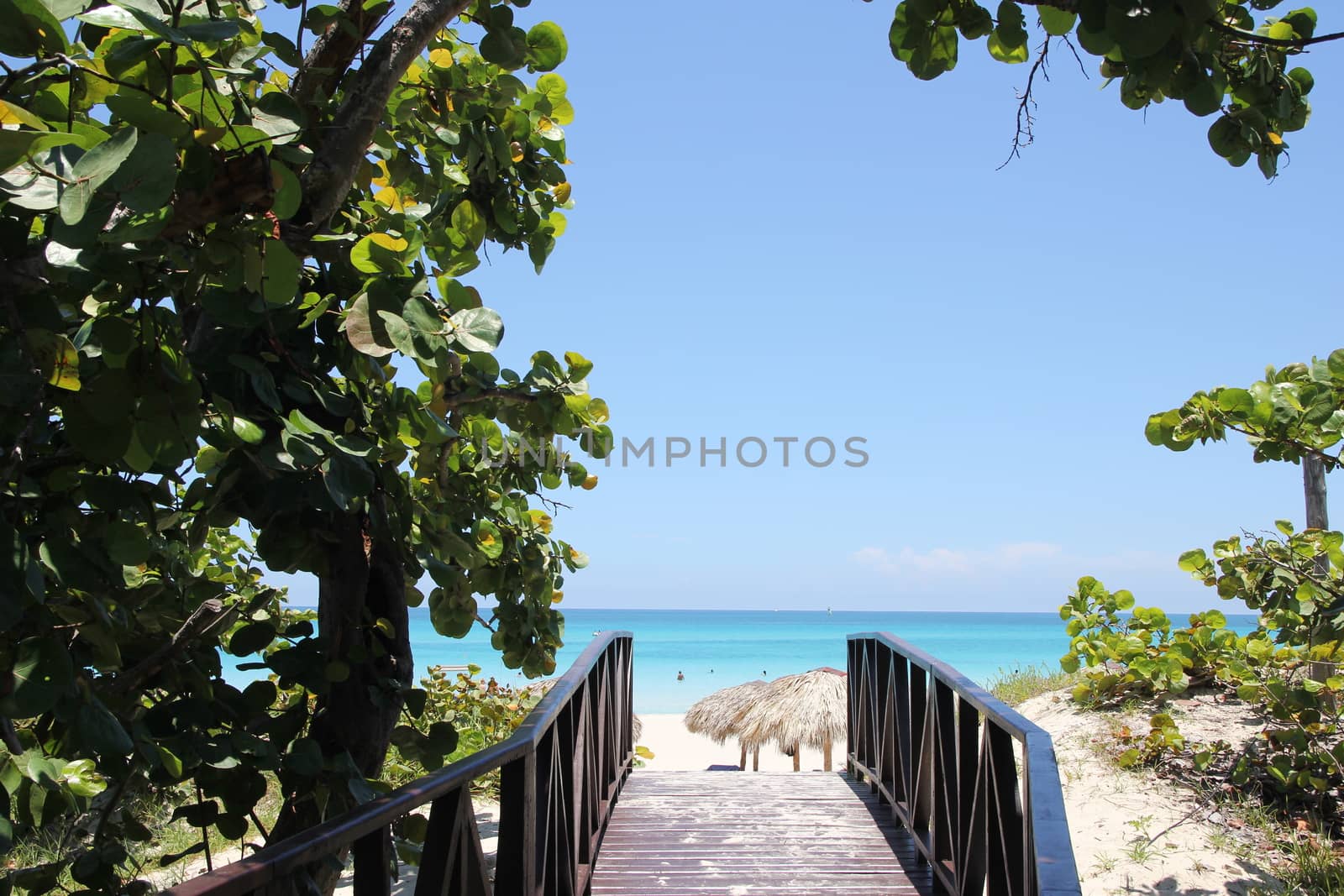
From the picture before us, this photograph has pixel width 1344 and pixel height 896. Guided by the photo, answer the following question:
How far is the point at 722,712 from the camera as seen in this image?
42.8 ft

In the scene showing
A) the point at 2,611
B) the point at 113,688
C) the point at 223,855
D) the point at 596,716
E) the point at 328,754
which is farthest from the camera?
the point at 223,855

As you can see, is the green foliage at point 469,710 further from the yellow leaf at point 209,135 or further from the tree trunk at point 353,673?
the yellow leaf at point 209,135

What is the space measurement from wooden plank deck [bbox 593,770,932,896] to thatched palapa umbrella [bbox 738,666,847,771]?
5.85 m

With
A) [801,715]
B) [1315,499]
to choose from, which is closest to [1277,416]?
[1315,499]

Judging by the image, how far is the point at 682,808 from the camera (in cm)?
517

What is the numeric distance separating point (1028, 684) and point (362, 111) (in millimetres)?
9101

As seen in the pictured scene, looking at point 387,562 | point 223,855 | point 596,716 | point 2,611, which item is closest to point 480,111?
point 387,562

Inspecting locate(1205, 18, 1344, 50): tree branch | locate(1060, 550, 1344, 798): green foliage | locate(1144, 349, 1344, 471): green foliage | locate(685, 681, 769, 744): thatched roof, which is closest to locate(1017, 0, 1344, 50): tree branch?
locate(1205, 18, 1344, 50): tree branch

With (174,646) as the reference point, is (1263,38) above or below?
above

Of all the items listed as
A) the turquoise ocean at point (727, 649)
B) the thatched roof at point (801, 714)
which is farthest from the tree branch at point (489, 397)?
the turquoise ocean at point (727, 649)

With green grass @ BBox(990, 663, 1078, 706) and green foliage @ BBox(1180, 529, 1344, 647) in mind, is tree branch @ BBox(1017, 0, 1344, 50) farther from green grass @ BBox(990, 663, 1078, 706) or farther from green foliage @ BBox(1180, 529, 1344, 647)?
green grass @ BBox(990, 663, 1078, 706)

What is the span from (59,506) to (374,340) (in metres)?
0.66

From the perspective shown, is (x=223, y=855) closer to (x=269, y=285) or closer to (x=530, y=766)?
(x=530, y=766)

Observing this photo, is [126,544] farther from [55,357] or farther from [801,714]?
[801,714]
